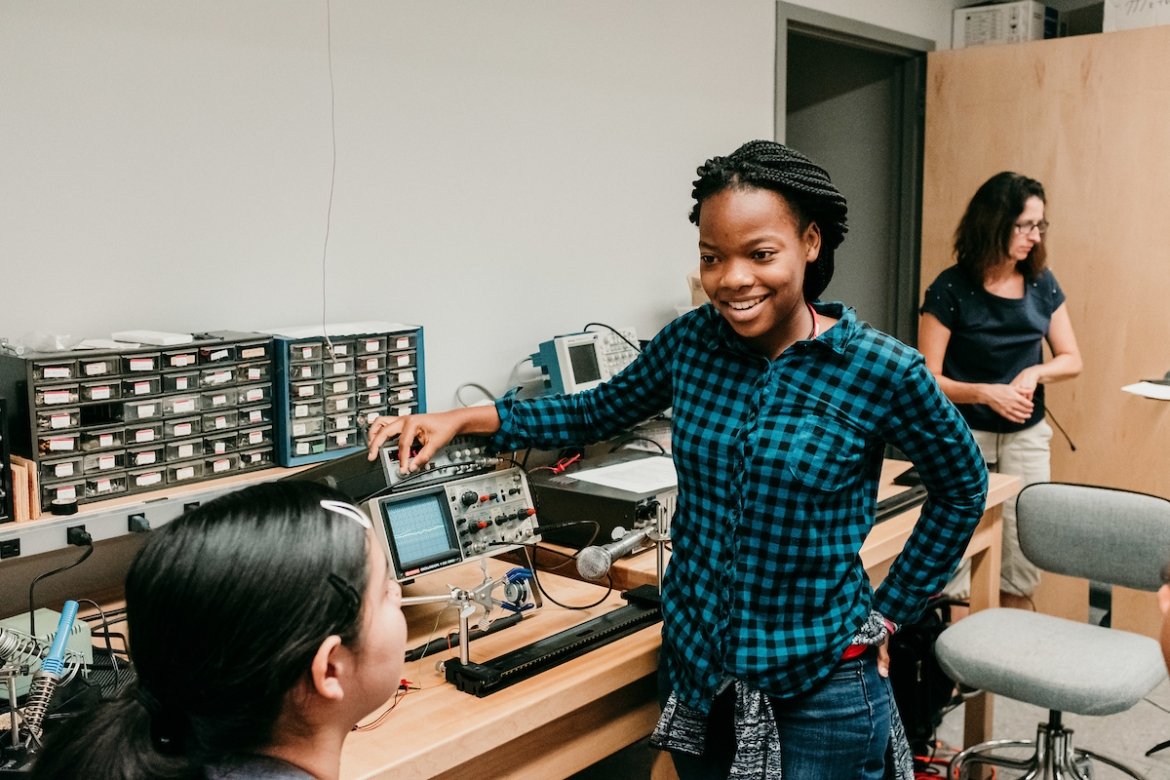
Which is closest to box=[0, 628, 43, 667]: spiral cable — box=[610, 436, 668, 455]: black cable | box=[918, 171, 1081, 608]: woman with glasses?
box=[610, 436, 668, 455]: black cable

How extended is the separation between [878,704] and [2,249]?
1625 millimetres

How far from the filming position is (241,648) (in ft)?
2.88

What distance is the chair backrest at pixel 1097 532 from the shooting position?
2.46 metres

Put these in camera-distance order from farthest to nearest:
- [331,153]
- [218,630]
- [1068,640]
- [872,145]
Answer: [872,145]
[1068,640]
[331,153]
[218,630]

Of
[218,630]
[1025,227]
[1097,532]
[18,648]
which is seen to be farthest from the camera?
[1025,227]

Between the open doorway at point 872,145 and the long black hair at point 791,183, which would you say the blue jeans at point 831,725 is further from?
the open doorway at point 872,145

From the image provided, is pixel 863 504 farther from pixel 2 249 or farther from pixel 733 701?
pixel 2 249

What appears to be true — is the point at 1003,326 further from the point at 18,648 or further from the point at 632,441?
the point at 18,648

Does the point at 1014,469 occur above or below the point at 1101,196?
below

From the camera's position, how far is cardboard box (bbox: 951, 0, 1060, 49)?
3.92m

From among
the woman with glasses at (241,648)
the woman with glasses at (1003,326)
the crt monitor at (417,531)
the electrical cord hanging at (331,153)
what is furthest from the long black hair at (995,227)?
the woman with glasses at (241,648)

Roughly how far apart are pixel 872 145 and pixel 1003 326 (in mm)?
1369

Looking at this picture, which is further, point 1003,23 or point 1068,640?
point 1003,23

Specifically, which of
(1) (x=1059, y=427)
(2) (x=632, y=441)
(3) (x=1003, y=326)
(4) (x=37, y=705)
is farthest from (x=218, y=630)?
(1) (x=1059, y=427)
